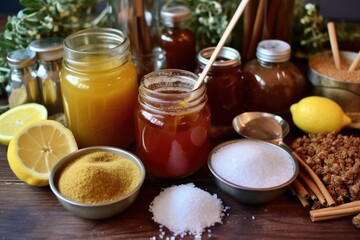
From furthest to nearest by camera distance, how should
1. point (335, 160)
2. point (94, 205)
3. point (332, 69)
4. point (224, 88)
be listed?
point (332, 69) < point (224, 88) < point (335, 160) < point (94, 205)

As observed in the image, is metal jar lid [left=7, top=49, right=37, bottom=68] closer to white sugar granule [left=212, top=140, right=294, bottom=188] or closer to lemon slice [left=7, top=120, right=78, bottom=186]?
lemon slice [left=7, top=120, right=78, bottom=186]

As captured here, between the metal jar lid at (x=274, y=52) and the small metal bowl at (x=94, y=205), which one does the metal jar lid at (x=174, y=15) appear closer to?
the metal jar lid at (x=274, y=52)

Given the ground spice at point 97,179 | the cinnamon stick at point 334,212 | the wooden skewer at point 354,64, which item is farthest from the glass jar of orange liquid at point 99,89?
the wooden skewer at point 354,64

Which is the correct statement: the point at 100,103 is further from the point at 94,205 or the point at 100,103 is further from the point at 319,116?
the point at 319,116

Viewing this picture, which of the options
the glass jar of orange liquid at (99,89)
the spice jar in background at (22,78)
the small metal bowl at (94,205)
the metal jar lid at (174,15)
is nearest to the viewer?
the small metal bowl at (94,205)

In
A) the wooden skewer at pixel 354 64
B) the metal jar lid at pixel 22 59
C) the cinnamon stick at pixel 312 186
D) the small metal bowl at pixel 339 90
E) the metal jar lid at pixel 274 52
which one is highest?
the metal jar lid at pixel 274 52

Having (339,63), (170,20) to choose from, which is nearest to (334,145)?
(339,63)

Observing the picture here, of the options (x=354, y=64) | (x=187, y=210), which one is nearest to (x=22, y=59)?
(x=187, y=210)
